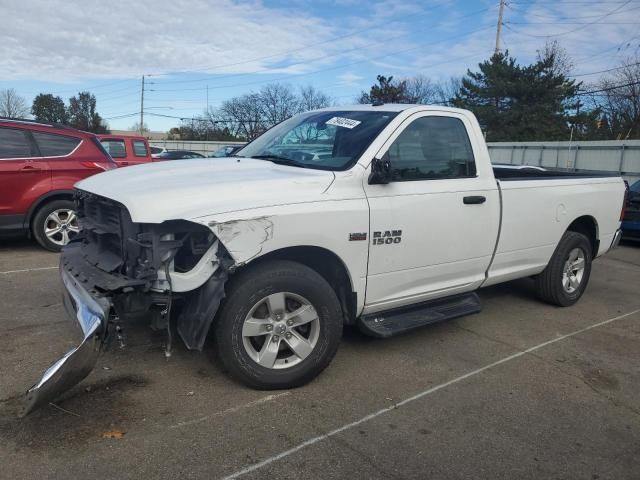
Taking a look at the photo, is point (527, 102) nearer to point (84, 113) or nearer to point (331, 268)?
point (331, 268)

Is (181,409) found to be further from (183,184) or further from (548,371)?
(548,371)

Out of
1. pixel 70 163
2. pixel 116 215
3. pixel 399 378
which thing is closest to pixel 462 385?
pixel 399 378

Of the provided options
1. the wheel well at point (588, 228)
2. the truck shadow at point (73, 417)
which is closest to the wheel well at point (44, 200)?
the truck shadow at point (73, 417)

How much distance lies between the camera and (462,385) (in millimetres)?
3895

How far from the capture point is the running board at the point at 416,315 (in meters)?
4.05

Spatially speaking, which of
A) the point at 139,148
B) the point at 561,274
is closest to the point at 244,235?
the point at 561,274

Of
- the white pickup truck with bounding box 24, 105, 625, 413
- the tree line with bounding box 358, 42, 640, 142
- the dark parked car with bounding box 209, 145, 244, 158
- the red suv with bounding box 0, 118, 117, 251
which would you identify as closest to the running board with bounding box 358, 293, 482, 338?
the white pickup truck with bounding box 24, 105, 625, 413

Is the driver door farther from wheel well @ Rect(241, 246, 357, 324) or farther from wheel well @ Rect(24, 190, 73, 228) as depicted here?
wheel well @ Rect(24, 190, 73, 228)

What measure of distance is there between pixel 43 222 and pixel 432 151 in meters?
5.71

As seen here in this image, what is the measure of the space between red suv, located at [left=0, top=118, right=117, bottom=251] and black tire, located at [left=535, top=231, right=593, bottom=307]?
620 centimetres

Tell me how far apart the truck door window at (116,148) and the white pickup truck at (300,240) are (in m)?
9.24

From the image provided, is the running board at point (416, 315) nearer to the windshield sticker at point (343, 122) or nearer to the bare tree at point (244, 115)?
the windshield sticker at point (343, 122)

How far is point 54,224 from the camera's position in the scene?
7688 millimetres

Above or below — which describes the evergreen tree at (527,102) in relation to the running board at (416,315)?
above
